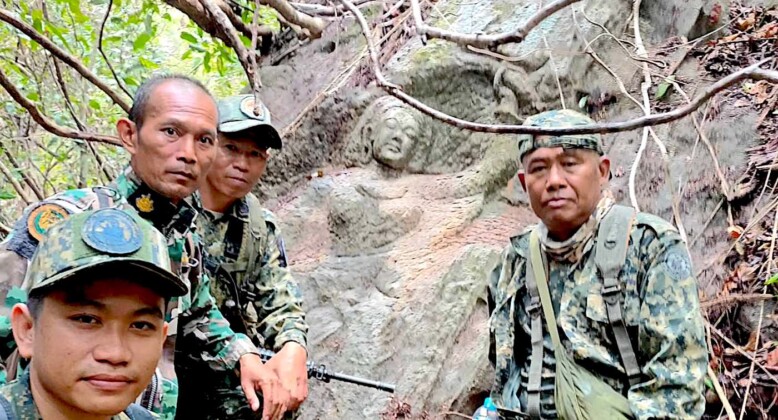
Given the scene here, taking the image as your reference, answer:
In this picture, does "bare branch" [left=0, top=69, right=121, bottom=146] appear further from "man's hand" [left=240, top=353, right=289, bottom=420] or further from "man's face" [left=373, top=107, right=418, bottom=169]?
"man's face" [left=373, top=107, right=418, bottom=169]

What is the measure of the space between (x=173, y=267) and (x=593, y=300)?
169 cm

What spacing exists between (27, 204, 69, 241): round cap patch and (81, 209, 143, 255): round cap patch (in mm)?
660

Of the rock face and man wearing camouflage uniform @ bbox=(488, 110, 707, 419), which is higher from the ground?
the rock face

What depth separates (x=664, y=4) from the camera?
6324mm

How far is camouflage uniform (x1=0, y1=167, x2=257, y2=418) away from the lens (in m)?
2.23

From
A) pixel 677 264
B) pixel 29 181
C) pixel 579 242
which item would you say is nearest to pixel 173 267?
pixel 579 242

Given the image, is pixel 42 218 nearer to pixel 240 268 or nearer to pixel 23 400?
pixel 23 400

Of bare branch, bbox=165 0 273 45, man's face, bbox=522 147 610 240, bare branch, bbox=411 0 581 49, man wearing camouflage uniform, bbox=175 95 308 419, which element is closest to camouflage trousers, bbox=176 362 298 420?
man wearing camouflage uniform, bbox=175 95 308 419

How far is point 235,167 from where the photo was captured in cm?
347

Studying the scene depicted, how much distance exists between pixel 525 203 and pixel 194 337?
328cm

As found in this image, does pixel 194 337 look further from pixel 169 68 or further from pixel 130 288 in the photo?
pixel 169 68

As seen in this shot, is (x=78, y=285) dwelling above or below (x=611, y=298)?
above

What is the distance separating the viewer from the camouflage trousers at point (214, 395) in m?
3.14

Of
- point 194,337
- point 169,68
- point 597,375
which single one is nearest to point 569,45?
point 597,375
